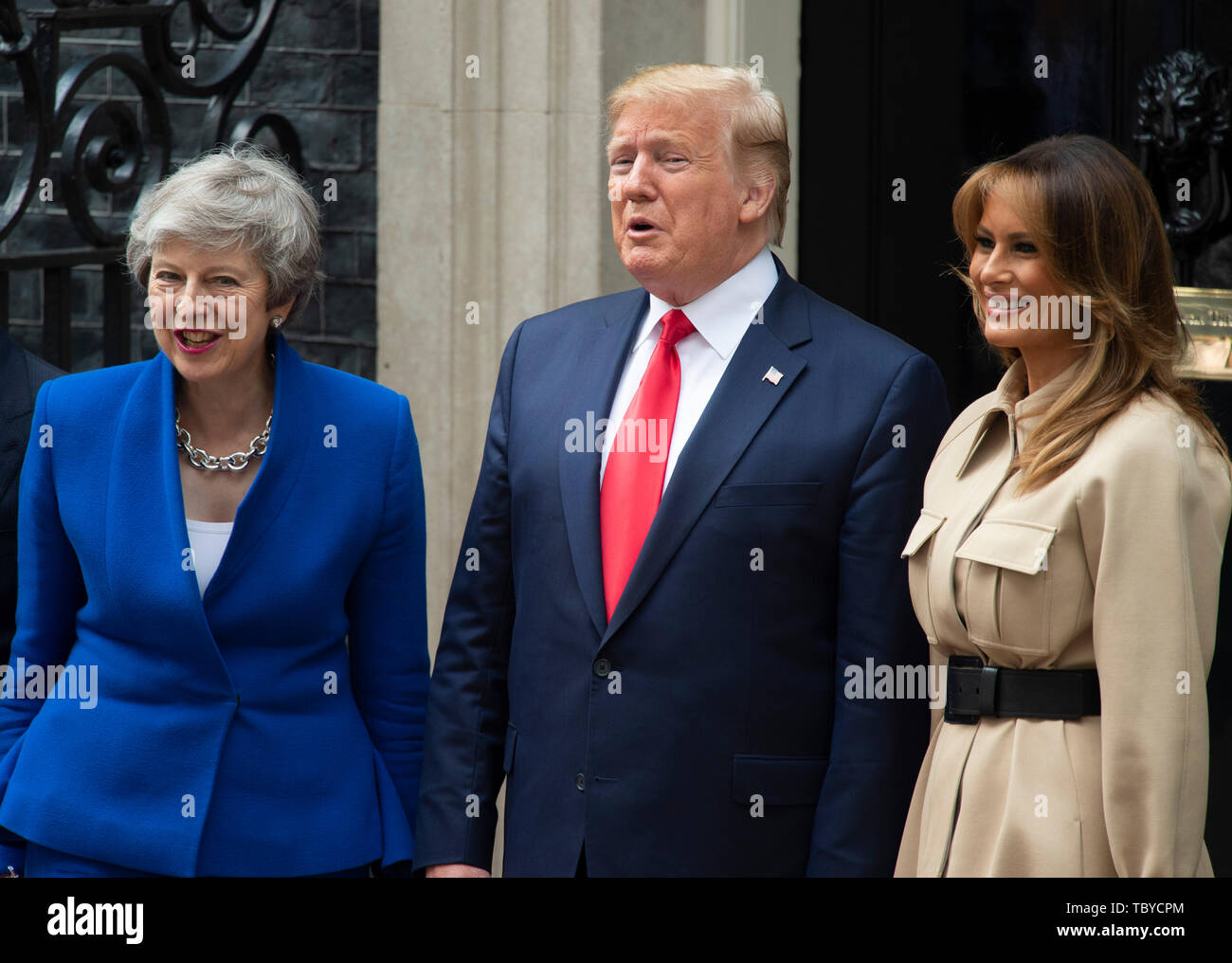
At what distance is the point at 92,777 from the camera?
3059mm

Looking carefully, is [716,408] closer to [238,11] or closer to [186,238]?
[186,238]

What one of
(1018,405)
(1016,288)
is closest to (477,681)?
(1018,405)

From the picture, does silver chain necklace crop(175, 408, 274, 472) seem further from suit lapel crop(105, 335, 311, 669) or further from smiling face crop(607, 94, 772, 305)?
smiling face crop(607, 94, 772, 305)

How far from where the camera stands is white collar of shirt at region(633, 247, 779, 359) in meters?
3.12

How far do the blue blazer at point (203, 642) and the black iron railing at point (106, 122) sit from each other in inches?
41.6

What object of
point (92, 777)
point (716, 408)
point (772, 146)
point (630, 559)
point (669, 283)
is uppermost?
point (772, 146)

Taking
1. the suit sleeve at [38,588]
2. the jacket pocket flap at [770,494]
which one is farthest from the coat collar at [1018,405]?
the suit sleeve at [38,588]

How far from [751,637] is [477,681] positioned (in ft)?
1.87

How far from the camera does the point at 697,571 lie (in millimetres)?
2941

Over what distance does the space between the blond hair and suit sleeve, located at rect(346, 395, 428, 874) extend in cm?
78

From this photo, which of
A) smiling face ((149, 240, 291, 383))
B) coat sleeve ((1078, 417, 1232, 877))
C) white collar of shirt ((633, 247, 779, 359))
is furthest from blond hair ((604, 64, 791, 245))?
coat sleeve ((1078, 417, 1232, 877))

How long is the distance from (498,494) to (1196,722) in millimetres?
1317
